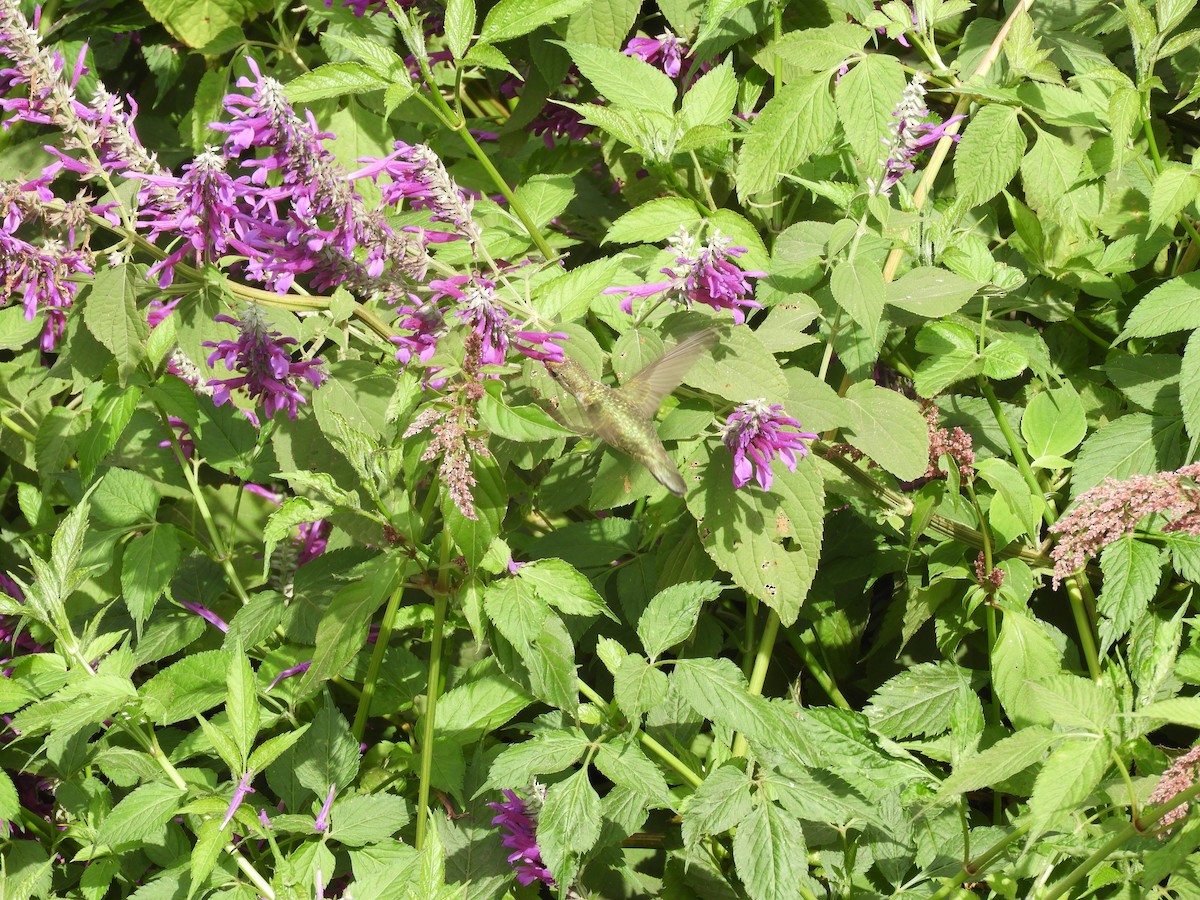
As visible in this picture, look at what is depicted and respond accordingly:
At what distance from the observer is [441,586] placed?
1.80 meters

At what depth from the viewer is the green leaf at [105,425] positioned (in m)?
2.04

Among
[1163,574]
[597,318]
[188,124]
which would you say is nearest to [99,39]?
[188,124]

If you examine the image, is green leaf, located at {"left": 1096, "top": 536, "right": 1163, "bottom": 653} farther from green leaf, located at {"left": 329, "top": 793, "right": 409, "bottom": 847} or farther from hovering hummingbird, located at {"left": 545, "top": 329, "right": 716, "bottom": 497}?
green leaf, located at {"left": 329, "top": 793, "right": 409, "bottom": 847}

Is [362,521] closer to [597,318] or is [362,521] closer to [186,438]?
[597,318]

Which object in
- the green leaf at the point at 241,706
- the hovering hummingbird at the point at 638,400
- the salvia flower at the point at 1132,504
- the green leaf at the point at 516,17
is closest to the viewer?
the salvia flower at the point at 1132,504

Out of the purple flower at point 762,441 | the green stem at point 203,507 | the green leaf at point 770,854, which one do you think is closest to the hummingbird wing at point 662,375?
the purple flower at point 762,441

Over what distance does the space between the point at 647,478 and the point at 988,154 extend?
0.96 metres

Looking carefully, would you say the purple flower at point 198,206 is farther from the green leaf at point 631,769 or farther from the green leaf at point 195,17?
the green leaf at point 195,17

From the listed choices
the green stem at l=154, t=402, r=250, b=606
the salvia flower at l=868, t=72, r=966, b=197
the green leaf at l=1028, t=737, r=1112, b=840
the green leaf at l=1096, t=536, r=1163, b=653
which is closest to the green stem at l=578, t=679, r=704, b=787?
the green leaf at l=1028, t=737, r=1112, b=840

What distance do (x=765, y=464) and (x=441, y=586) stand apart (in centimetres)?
57

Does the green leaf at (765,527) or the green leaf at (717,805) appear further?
the green leaf at (765,527)

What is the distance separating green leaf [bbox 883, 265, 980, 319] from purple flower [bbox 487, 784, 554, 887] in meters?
1.09

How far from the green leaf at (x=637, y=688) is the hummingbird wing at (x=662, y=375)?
0.39 metres

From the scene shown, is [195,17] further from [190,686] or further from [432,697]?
[432,697]
